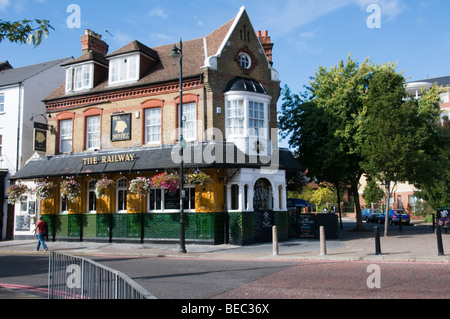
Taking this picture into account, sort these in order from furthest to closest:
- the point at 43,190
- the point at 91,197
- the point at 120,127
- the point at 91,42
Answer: the point at 91,42 → the point at 91,197 → the point at 43,190 → the point at 120,127

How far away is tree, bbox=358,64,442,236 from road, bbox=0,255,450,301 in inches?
344

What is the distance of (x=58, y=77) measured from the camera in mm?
28250

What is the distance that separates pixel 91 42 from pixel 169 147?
10751 millimetres

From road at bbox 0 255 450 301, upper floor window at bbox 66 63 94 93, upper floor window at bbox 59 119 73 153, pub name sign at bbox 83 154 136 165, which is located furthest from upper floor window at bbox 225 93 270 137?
upper floor window at bbox 59 119 73 153

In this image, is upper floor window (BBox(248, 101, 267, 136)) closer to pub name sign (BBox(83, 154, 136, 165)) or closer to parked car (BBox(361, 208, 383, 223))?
pub name sign (BBox(83, 154, 136, 165))

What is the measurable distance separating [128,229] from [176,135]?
18.2 ft

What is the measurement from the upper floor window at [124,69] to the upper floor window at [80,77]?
1.68 meters

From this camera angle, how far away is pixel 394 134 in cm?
2034

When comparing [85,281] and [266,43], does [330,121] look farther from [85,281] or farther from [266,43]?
[85,281]

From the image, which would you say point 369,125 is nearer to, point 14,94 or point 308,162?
point 308,162

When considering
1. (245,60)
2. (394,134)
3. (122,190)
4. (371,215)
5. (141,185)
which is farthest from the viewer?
(371,215)

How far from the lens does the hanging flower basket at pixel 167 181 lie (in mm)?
17906

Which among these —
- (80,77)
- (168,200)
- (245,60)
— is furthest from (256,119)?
(80,77)
